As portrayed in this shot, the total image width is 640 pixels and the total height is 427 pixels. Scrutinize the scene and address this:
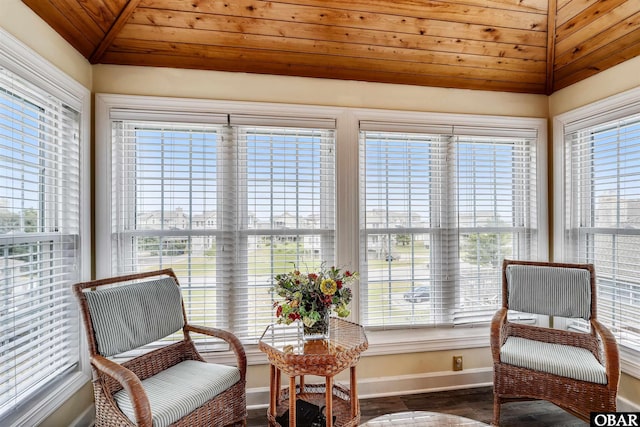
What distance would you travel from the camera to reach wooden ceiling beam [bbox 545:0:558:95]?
2270mm

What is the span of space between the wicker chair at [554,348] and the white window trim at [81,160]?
2.49 meters

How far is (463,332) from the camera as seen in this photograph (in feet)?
8.81

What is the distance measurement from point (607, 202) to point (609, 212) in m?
0.07

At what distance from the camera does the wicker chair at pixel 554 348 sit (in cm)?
184

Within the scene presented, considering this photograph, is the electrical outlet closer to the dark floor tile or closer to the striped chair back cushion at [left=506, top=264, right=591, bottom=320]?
the dark floor tile

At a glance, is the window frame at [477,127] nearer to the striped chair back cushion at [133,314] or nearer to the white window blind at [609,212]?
the white window blind at [609,212]

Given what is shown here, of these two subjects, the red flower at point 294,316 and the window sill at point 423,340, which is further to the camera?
the window sill at point 423,340

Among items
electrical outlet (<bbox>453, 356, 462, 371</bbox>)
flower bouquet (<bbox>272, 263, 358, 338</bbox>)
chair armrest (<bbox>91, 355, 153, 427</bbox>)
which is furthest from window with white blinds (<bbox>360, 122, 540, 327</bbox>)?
chair armrest (<bbox>91, 355, 153, 427</bbox>)

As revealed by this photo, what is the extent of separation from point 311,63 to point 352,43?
0.31m

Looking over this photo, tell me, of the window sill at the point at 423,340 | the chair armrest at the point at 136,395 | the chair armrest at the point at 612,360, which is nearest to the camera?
the chair armrest at the point at 136,395

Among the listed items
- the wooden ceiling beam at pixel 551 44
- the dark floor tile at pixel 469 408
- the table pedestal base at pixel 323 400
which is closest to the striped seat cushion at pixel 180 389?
the table pedestal base at pixel 323 400

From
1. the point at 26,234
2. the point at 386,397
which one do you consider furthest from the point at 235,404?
the point at 26,234

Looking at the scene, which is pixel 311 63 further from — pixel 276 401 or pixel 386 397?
pixel 386 397

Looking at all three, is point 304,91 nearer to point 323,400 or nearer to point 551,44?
point 551,44
